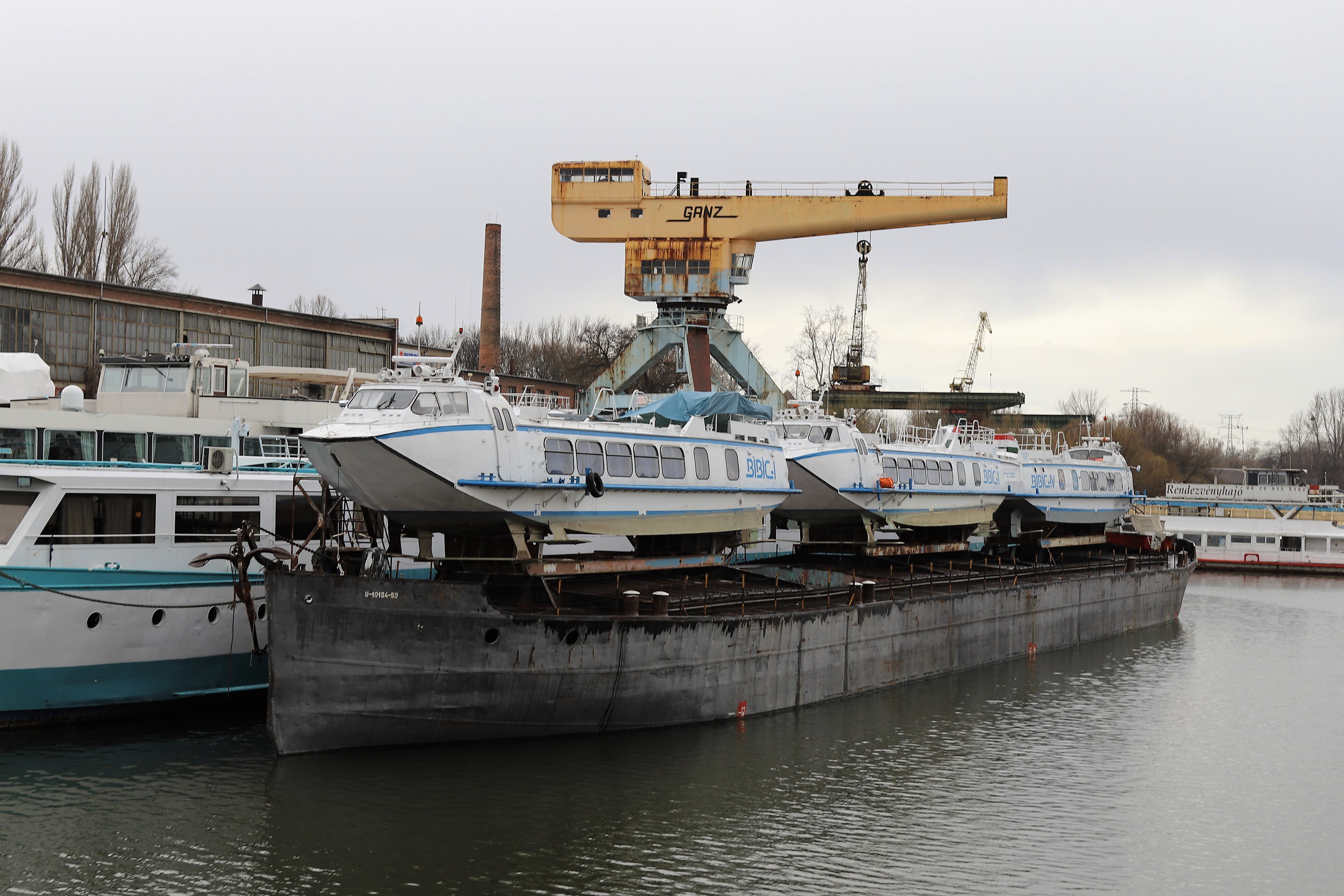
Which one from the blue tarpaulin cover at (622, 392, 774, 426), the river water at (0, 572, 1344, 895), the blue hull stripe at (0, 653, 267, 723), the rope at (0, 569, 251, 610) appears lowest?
the river water at (0, 572, 1344, 895)

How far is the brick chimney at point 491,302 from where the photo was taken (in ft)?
195

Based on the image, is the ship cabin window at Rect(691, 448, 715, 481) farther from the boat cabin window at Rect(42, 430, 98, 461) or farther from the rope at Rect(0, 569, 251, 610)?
the boat cabin window at Rect(42, 430, 98, 461)

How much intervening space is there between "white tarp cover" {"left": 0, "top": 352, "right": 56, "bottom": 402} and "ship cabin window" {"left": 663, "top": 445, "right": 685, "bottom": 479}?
17.4 m

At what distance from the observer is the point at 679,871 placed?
60.1 ft

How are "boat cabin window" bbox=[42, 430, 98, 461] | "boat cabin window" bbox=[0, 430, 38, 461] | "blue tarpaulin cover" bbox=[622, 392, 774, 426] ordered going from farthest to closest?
"blue tarpaulin cover" bbox=[622, 392, 774, 426]
"boat cabin window" bbox=[42, 430, 98, 461]
"boat cabin window" bbox=[0, 430, 38, 461]

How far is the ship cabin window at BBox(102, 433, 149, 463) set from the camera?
94.4 feet

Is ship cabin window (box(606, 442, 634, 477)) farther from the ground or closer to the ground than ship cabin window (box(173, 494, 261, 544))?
farther from the ground

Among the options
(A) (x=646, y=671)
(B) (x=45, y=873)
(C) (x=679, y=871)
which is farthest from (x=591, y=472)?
(B) (x=45, y=873)

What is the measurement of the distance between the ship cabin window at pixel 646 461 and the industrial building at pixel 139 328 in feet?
59.8

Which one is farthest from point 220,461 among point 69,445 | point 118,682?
point 118,682

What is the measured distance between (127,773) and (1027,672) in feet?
80.9

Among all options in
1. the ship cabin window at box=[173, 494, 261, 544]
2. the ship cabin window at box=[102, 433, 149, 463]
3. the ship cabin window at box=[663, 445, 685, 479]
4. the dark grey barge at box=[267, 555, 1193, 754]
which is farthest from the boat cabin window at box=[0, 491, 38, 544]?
the ship cabin window at box=[663, 445, 685, 479]

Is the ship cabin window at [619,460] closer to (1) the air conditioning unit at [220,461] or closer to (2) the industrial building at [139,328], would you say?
(1) the air conditioning unit at [220,461]

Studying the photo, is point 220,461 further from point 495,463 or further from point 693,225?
point 693,225
